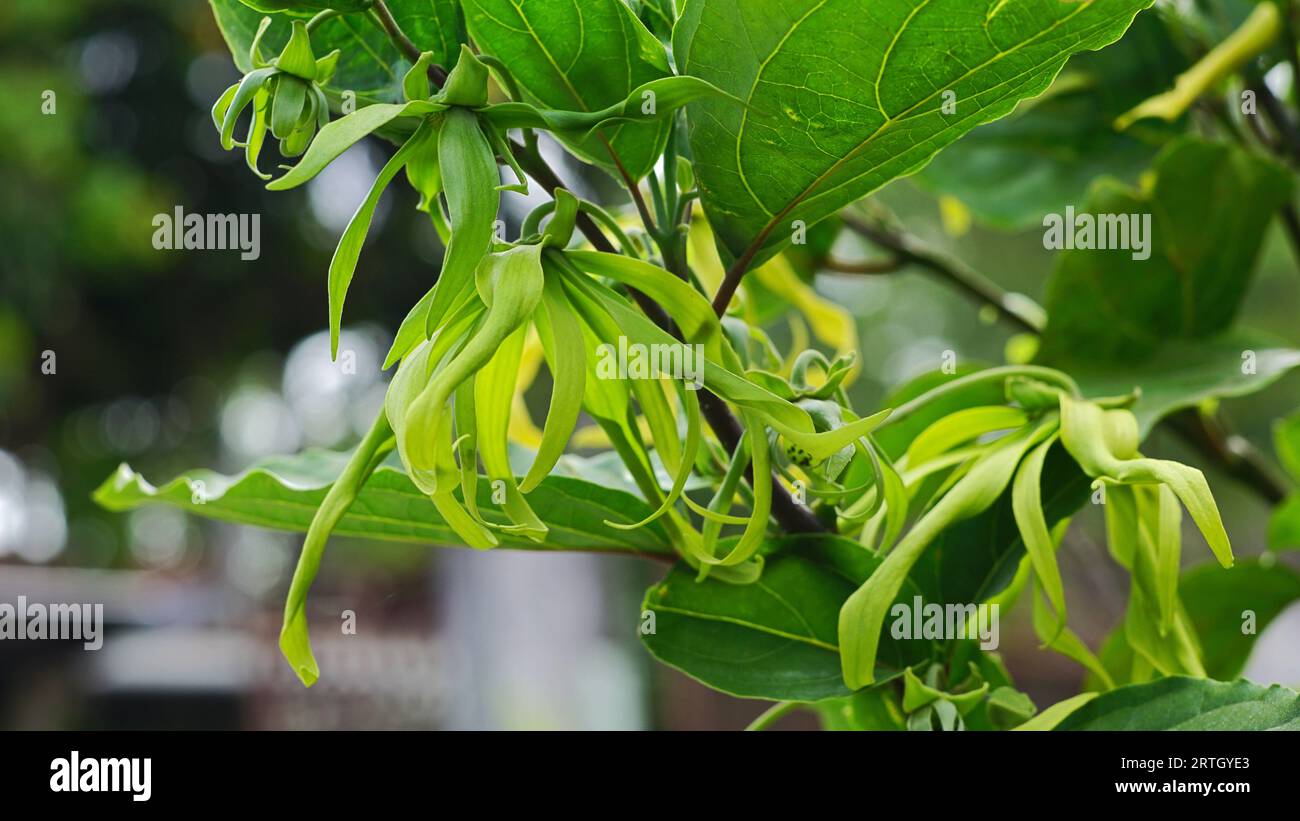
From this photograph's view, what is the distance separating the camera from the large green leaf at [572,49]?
21 centimetres

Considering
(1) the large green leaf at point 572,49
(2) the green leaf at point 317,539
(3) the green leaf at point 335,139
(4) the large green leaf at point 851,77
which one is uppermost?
(1) the large green leaf at point 572,49

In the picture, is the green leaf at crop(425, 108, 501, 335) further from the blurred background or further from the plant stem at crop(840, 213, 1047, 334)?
the blurred background

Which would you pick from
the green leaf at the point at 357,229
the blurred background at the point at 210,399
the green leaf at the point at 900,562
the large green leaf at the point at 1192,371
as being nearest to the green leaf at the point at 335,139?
the green leaf at the point at 357,229

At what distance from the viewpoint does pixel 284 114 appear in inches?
7.2

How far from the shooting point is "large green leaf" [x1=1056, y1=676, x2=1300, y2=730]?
0.22m

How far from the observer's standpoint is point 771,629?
0.26m

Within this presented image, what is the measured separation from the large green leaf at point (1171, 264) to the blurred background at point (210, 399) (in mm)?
1758

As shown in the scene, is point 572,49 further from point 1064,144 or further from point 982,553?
point 1064,144

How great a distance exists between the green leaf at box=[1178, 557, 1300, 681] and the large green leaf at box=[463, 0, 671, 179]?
326mm

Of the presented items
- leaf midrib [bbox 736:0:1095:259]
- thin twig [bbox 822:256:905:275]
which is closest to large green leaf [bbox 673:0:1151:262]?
leaf midrib [bbox 736:0:1095:259]

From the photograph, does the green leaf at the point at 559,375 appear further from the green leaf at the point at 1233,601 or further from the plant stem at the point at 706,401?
the green leaf at the point at 1233,601

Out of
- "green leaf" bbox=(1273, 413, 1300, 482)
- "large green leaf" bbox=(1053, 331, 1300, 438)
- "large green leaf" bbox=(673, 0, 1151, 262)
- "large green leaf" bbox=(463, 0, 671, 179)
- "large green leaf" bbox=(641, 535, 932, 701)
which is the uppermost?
"large green leaf" bbox=(463, 0, 671, 179)

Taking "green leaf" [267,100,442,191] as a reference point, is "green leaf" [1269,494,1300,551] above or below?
below
